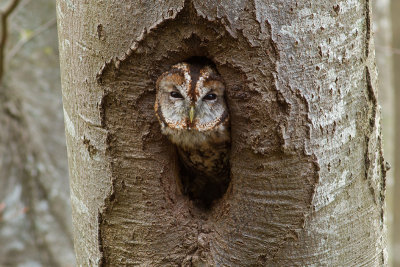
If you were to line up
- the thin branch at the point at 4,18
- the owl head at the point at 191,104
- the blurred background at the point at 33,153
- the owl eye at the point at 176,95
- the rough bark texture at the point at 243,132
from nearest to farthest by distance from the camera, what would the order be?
the rough bark texture at the point at 243,132, the owl head at the point at 191,104, the owl eye at the point at 176,95, the thin branch at the point at 4,18, the blurred background at the point at 33,153

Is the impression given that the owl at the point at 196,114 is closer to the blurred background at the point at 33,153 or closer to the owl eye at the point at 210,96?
the owl eye at the point at 210,96

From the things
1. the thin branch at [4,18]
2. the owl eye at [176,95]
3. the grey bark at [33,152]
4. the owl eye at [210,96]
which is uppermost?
the thin branch at [4,18]

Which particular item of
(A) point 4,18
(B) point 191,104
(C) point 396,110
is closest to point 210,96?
(B) point 191,104

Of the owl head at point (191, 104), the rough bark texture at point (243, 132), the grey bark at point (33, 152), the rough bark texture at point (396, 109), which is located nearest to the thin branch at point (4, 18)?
the rough bark texture at point (243, 132)

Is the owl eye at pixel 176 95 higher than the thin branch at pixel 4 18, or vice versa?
the thin branch at pixel 4 18

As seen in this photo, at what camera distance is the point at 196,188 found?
255 centimetres

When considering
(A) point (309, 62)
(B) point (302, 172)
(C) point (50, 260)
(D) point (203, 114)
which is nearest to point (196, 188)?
(D) point (203, 114)

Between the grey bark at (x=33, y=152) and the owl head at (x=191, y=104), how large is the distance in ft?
8.15

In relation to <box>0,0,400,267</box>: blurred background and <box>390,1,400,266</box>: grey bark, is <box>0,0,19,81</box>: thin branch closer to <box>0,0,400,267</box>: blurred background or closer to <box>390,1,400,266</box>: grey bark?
<box>0,0,400,267</box>: blurred background

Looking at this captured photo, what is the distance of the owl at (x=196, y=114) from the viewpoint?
5.87ft

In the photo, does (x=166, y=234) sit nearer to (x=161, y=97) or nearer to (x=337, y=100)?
(x=161, y=97)

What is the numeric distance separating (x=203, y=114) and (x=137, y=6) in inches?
25.6

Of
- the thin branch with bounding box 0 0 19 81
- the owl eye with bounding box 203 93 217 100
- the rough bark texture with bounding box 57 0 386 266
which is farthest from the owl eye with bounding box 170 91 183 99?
the thin branch with bounding box 0 0 19 81

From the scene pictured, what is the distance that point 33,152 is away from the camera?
4.21m
